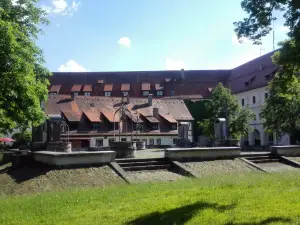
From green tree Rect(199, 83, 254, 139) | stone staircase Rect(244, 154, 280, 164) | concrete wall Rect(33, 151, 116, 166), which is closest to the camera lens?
concrete wall Rect(33, 151, 116, 166)

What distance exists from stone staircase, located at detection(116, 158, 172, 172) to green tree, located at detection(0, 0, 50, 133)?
4603 millimetres

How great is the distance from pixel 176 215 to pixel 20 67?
9.65m

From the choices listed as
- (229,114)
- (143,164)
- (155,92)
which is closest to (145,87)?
(155,92)

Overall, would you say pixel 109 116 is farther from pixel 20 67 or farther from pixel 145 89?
pixel 20 67

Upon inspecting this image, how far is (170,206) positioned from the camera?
24.6 ft

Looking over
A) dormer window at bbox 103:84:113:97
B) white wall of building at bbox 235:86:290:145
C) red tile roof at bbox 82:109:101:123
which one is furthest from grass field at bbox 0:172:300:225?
dormer window at bbox 103:84:113:97

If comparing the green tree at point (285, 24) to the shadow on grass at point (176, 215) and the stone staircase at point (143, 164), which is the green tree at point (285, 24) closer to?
the shadow on grass at point (176, 215)

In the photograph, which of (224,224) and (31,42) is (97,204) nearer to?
(224,224)

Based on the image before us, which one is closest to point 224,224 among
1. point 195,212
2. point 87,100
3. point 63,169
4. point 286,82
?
point 195,212

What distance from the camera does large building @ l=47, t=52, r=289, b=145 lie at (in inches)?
1876

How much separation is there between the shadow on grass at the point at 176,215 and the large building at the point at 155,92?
3671cm

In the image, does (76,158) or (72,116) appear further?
(72,116)

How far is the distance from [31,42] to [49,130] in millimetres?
5459

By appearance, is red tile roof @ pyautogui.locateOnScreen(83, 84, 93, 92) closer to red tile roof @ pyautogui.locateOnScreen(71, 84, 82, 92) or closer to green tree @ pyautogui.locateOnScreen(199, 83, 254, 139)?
red tile roof @ pyautogui.locateOnScreen(71, 84, 82, 92)
